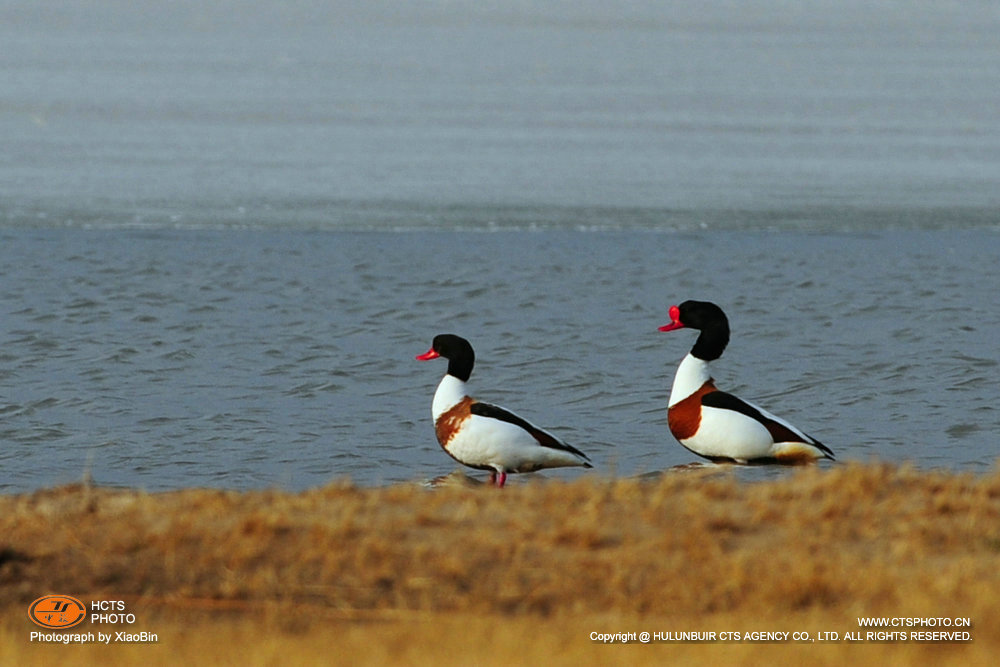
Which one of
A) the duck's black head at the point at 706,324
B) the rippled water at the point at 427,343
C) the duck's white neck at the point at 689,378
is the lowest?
the rippled water at the point at 427,343

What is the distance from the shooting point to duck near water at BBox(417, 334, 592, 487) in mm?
8391

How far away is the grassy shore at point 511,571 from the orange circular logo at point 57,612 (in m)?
0.04

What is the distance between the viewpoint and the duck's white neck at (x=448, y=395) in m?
8.83

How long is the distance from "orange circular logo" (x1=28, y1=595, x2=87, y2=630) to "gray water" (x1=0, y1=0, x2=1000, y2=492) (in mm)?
3336

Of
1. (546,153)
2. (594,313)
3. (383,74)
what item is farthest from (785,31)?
(594,313)

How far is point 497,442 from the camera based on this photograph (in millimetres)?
Result: 8406

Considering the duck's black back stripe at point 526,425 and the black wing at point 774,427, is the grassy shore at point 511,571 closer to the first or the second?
the duck's black back stripe at point 526,425

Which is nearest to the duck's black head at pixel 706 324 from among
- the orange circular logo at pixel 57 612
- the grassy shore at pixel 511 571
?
the grassy shore at pixel 511 571

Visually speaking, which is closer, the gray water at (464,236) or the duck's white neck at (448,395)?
the duck's white neck at (448,395)

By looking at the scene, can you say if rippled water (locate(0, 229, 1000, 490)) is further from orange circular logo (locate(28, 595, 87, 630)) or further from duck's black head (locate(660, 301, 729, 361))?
orange circular logo (locate(28, 595, 87, 630))

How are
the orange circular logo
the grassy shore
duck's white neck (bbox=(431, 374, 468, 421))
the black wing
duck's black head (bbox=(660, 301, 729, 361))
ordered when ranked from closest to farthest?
the grassy shore → the orange circular logo → the black wing → duck's white neck (bbox=(431, 374, 468, 421)) → duck's black head (bbox=(660, 301, 729, 361))

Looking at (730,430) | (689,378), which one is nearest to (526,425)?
(730,430)

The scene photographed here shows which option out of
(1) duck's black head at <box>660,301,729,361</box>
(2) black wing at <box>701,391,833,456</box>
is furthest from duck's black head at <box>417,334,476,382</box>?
(2) black wing at <box>701,391,833,456</box>

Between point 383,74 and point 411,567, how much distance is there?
77.2ft
